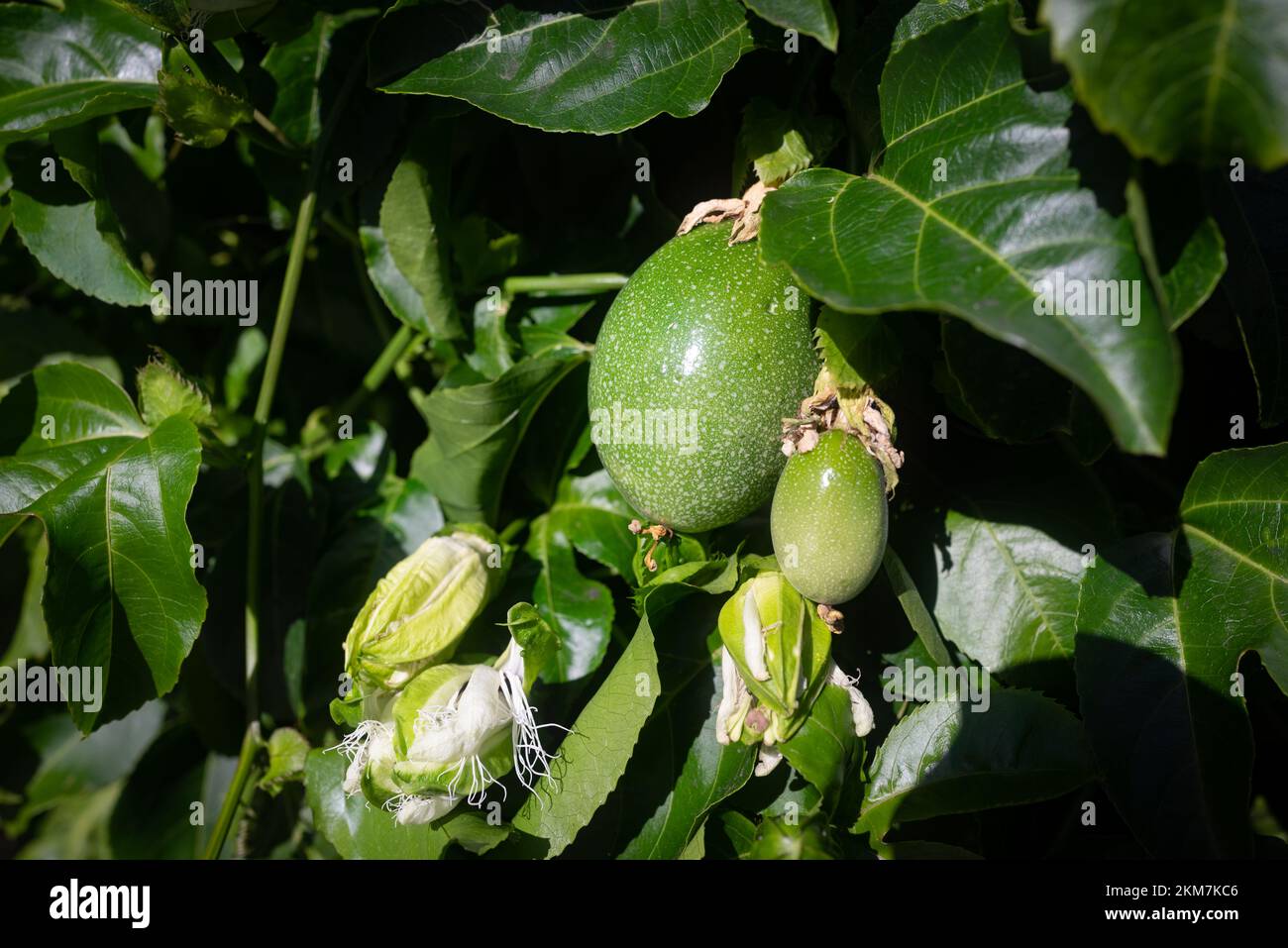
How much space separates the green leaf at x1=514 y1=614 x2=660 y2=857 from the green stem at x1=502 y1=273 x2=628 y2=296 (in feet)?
1.19

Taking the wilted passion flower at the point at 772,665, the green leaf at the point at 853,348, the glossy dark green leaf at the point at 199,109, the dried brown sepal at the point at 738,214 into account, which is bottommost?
the wilted passion flower at the point at 772,665

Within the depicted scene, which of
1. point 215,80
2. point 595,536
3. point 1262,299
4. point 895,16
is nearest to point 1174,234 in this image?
point 1262,299

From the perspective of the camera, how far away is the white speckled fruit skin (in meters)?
0.79

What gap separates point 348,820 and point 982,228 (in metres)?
0.76

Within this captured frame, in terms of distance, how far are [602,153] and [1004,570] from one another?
0.60 meters

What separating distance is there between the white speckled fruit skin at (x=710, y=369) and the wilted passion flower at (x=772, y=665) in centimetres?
9

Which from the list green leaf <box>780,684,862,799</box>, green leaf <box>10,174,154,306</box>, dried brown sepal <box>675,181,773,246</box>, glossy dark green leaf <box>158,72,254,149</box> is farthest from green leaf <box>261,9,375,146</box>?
green leaf <box>780,684,862,799</box>

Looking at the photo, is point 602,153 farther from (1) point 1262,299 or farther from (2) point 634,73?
(1) point 1262,299

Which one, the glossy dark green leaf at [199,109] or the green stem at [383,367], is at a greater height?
the glossy dark green leaf at [199,109]

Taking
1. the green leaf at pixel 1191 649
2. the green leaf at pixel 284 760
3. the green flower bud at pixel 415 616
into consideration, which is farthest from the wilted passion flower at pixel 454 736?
the green leaf at pixel 1191 649

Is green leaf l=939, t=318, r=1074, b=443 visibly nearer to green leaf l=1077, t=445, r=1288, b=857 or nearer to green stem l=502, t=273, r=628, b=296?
green leaf l=1077, t=445, r=1288, b=857

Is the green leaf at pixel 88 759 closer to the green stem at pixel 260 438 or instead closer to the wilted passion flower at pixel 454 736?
the green stem at pixel 260 438

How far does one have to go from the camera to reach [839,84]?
0.87 m

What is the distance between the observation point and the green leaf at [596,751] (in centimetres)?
83
